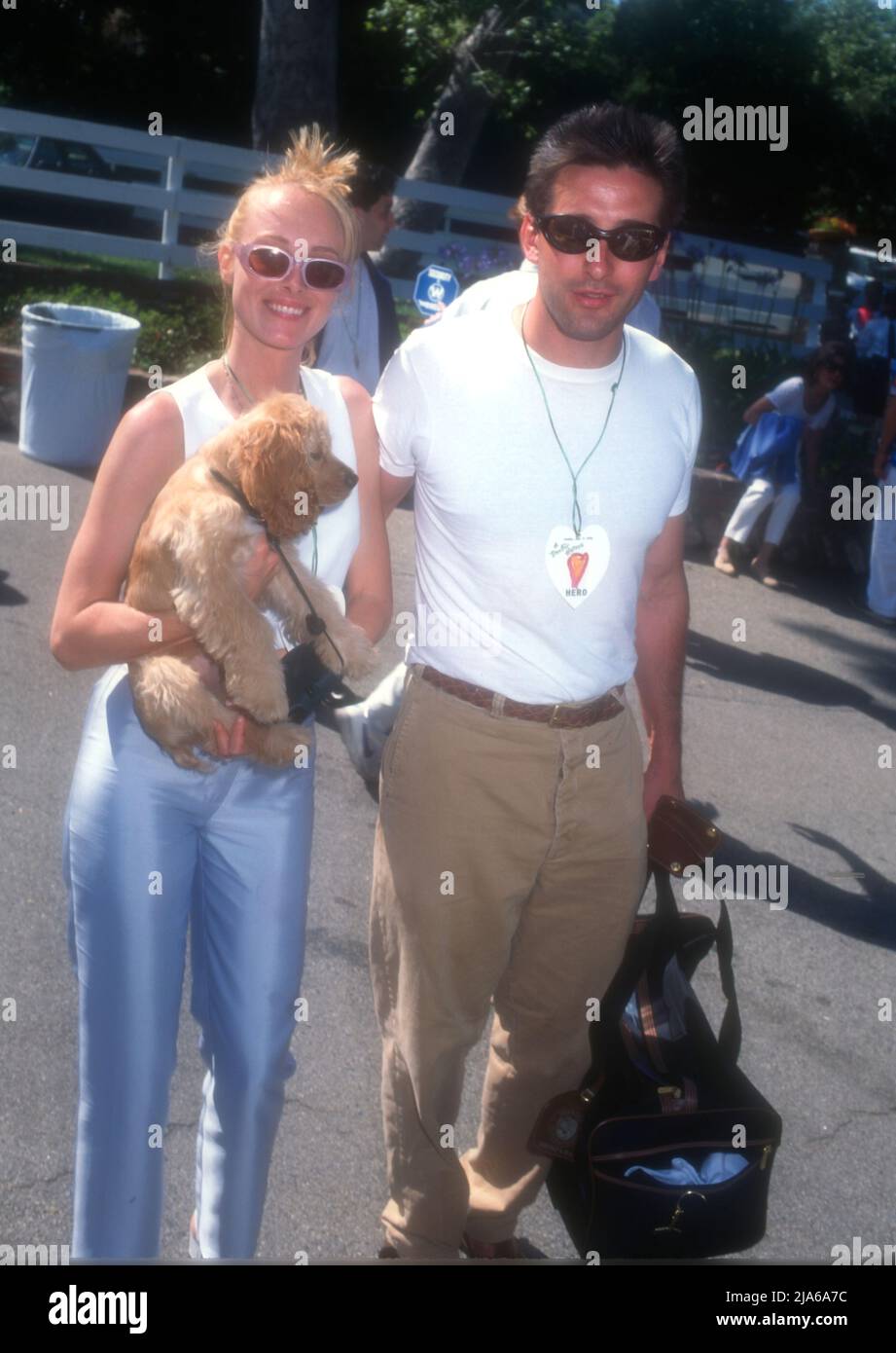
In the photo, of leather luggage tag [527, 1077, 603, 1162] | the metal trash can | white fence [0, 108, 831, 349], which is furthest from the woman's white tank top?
white fence [0, 108, 831, 349]

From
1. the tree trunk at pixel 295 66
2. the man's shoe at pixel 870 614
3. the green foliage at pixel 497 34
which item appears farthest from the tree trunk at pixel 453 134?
the man's shoe at pixel 870 614

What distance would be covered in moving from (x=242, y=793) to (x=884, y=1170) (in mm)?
2407

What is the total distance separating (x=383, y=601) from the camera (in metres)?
2.96

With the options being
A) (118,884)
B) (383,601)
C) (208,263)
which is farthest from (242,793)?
(208,263)

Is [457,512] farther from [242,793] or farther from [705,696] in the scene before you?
[705,696]

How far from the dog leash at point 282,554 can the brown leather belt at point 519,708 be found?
227 mm

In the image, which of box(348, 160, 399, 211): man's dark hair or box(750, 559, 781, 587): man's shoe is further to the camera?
box(750, 559, 781, 587): man's shoe

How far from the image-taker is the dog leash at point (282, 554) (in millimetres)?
2617

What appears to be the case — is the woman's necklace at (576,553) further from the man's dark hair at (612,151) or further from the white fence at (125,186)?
the white fence at (125,186)

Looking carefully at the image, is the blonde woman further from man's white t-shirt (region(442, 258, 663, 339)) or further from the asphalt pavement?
the asphalt pavement

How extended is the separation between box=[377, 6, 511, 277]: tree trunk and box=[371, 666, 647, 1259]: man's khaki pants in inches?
592

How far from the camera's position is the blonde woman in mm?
2580

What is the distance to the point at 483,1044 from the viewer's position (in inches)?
170

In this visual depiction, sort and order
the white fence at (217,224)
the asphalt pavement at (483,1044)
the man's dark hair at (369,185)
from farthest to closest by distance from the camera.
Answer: the white fence at (217,224) < the man's dark hair at (369,185) < the asphalt pavement at (483,1044)
